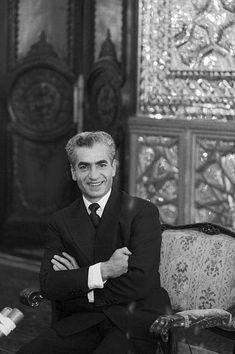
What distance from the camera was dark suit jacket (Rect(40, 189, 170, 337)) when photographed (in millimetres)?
3547

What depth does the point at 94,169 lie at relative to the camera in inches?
141

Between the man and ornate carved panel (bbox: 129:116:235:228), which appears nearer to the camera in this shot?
the man

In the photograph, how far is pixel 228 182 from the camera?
19.4 feet

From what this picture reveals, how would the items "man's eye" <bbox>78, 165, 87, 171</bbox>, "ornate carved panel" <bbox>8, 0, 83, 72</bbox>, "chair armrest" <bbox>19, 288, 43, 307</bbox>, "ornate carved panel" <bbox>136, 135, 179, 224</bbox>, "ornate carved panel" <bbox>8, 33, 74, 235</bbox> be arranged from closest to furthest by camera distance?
"man's eye" <bbox>78, 165, 87, 171</bbox>, "chair armrest" <bbox>19, 288, 43, 307</bbox>, "ornate carved panel" <bbox>136, 135, 179, 224</bbox>, "ornate carved panel" <bbox>8, 0, 83, 72</bbox>, "ornate carved panel" <bbox>8, 33, 74, 235</bbox>

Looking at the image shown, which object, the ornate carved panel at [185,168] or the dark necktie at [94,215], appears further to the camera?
the ornate carved panel at [185,168]

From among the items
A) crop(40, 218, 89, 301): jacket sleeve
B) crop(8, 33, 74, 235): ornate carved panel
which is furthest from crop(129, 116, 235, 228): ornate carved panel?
crop(40, 218, 89, 301): jacket sleeve

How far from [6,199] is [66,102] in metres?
1.05

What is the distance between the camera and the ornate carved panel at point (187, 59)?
5.89m

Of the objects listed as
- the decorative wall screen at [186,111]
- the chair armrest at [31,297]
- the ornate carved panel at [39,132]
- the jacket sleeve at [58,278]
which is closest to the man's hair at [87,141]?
the jacket sleeve at [58,278]

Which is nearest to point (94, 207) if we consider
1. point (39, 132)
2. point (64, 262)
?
point (64, 262)

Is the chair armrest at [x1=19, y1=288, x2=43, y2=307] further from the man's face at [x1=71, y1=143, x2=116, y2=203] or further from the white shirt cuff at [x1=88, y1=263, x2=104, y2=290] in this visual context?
the man's face at [x1=71, y1=143, x2=116, y2=203]

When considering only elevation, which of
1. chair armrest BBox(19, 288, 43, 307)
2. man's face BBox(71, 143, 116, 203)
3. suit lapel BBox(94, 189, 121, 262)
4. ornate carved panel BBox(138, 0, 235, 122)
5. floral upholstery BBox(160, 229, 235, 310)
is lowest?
chair armrest BBox(19, 288, 43, 307)

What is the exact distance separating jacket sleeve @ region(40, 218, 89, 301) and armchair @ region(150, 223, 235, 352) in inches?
21.2

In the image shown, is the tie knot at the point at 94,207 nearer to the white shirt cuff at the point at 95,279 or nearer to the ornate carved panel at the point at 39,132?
the white shirt cuff at the point at 95,279
